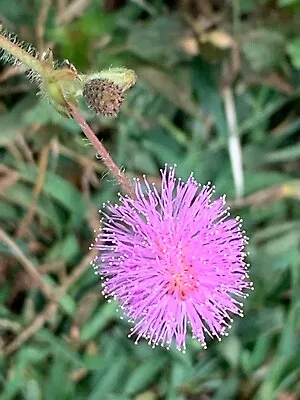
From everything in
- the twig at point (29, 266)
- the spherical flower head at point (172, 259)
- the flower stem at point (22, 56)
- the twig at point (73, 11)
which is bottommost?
the spherical flower head at point (172, 259)

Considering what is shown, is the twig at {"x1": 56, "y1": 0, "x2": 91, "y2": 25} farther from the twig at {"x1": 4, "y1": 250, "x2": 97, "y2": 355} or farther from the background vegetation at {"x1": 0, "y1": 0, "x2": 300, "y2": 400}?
the twig at {"x1": 4, "y1": 250, "x2": 97, "y2": 355}

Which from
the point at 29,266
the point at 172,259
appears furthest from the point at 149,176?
the point at 172,259

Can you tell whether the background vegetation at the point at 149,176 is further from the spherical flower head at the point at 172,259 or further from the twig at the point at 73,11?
the spherical flower head at the point at 172,259

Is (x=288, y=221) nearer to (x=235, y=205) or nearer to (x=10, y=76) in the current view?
(x=235, y=205)

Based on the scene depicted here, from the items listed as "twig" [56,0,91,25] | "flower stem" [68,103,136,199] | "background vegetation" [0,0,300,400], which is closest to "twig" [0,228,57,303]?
"background vegetation" [0,0,300,400]

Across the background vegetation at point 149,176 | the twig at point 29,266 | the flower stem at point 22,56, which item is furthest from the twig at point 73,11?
the flower stem at point 22,56

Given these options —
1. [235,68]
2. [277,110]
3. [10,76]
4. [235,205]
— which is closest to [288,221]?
[235,205]

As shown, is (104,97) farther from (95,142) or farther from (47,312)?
(47,312)
